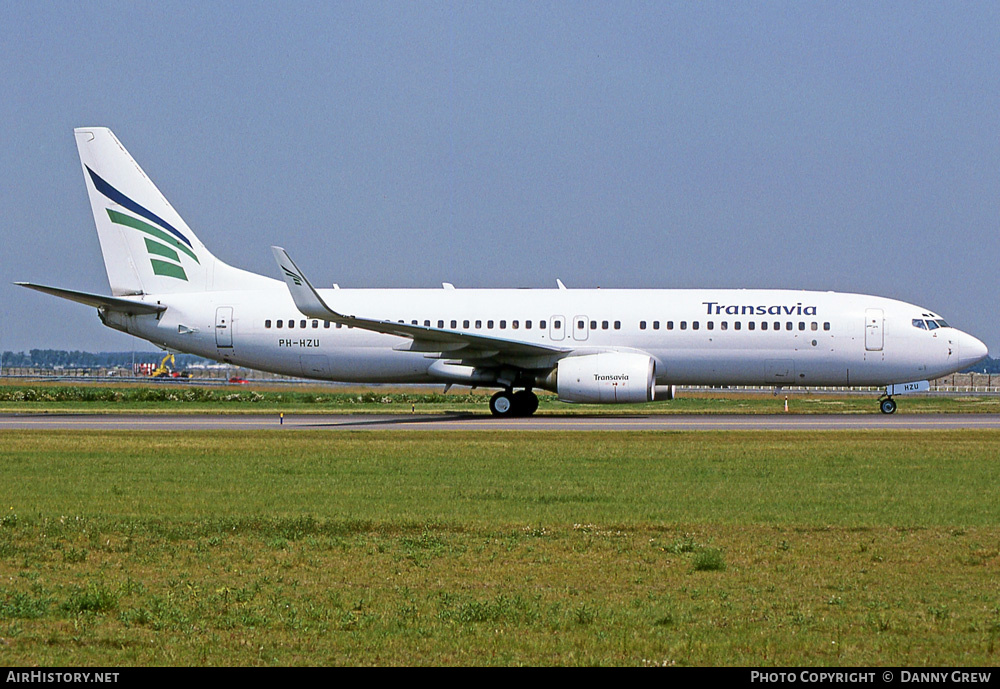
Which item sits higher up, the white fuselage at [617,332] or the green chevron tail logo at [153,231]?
the green chevron tail logo at [153,231]

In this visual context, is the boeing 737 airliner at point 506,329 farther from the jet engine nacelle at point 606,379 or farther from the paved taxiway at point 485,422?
the paved taxiway at point 485,422

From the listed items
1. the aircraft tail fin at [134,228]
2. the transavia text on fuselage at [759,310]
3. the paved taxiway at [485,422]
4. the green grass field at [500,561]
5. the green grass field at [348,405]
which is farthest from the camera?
the green grass field at [348,405]

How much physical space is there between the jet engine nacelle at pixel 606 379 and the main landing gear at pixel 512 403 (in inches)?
91.2

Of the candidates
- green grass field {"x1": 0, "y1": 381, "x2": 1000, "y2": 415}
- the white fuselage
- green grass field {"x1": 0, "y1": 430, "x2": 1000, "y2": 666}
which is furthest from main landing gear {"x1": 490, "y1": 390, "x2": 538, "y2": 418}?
green grass field {"x1": 0, "y1": 430, "x2": 1000, "y2": 666}

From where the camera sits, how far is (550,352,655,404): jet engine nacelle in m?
34.1

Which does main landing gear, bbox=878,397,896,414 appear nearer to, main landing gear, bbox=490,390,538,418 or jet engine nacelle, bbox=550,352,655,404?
jet engine nacelle, bbox=550,352,655,404

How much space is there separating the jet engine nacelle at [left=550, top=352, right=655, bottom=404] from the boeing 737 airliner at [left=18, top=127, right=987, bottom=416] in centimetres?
6

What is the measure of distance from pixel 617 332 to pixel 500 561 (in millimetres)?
25976

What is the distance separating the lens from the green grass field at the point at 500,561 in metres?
8.05

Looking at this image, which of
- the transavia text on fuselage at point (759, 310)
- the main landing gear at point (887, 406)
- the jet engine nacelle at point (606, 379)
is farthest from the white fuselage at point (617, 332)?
the jet engine nacelle at point (606, 379)

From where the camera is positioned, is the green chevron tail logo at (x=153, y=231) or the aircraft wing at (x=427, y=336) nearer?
the aircraft wing at (x=427, y=336)

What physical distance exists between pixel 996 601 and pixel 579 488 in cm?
817

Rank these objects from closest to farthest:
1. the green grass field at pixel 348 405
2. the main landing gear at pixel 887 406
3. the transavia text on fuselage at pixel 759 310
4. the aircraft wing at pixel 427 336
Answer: the aircraft wing at pixel 427 336, the transavia text on fuselage at pixel 759 310, the main landing gear at pixel 887 406, the green grass field at pixel 348 405

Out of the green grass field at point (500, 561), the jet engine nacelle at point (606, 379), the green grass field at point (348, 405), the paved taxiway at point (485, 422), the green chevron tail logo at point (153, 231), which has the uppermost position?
the green chevron tail logo at point (153, 231)
